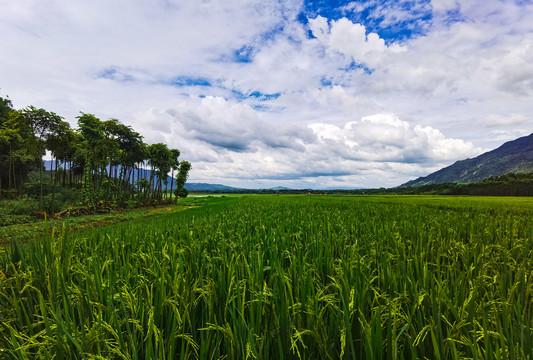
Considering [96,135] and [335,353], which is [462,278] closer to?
[335,353]

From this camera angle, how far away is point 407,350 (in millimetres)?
1583

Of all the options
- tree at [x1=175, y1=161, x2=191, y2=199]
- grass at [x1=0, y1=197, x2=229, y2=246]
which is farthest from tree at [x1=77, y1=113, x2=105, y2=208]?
tree at [x1=175, y1=161, x2=191, y2=199]

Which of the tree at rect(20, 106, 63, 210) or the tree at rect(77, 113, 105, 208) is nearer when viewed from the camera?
the tree at rect(20, 106, 63, 210)

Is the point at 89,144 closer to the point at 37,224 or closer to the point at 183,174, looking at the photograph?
the point at 37,224

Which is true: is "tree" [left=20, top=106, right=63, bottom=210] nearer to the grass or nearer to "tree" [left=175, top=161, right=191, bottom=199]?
the grass

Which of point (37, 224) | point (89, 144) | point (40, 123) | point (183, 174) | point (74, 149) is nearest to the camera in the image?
point (37, 224)

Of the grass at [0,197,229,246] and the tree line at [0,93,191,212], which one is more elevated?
the tree line at [0,93,191,212]

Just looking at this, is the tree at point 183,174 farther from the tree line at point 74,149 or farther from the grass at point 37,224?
the grass at point 37,224

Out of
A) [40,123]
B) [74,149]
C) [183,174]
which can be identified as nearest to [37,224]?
[40,123]

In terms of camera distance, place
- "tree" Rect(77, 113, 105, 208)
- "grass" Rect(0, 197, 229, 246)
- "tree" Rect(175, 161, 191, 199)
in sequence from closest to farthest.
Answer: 1. "grass" Rect(0, 197, 229, 246)
2. "tree" Rect(77, 113, 105, 208)
3. "tree" Rect(175, 161, 191, 199)

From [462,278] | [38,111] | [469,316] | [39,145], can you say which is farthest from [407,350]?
[39,145]

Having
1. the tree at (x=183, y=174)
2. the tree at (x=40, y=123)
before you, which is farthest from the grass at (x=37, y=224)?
the tree at (x=183, y=174)

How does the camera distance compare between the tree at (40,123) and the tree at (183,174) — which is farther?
the tree at (183,174)

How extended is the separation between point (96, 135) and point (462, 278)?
102 feet
